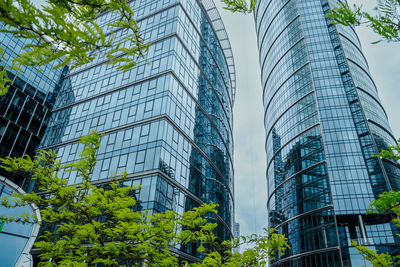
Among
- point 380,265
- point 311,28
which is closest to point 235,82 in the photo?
point 311,28

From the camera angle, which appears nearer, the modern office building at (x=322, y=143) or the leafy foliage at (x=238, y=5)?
the leafy foliage at (x=238, y=5)

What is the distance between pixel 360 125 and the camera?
152 feet

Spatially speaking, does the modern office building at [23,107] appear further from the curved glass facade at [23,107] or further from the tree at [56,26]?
the tree at [56,26]

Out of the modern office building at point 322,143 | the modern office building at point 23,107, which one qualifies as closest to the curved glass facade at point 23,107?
the modern office building at point 23,107

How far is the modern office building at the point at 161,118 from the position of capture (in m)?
26.2

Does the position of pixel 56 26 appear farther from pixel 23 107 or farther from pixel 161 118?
pixel 23 107

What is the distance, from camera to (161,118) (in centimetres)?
2767

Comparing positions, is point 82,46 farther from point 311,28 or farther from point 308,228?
point 311,28

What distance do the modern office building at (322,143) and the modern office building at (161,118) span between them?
1375cm

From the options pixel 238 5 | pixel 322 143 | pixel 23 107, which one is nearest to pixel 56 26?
pixel 238 5

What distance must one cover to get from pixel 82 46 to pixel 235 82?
6289 centimetres

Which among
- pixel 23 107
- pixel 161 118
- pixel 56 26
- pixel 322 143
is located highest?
pixel 322 143

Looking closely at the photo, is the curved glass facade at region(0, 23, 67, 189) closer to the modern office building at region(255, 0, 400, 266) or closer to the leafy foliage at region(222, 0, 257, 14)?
the leafy foliage at region(222, 0, 257, 14)

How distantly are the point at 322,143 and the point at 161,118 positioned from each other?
99.9 feet
